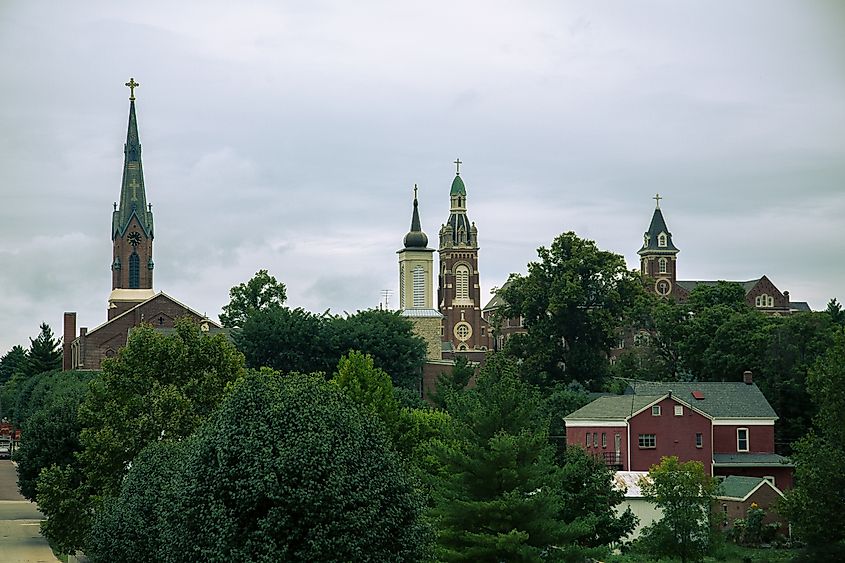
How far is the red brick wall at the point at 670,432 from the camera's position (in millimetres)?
72250

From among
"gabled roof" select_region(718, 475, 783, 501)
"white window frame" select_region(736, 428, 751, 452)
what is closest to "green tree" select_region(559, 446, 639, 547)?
"gabled roof" select_region(718, 475, 783, 501)

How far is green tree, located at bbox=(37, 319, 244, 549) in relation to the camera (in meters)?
46.1

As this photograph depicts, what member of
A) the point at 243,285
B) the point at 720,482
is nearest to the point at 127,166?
the point at 243,285

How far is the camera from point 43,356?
161750 mm

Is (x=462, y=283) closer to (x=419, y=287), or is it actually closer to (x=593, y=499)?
(x=419, y=287)

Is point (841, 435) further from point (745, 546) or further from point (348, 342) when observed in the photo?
point (348, 342)

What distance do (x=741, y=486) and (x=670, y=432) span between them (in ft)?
24.8

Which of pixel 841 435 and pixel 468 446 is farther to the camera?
pixel 841 435

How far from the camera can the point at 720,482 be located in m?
63.2

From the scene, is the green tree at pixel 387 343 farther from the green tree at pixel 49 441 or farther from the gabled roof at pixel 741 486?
the green tree at pixel 49 441

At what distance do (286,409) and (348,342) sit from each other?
70760 mm

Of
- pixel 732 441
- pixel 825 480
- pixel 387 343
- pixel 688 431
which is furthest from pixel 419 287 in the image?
pixel 825 480

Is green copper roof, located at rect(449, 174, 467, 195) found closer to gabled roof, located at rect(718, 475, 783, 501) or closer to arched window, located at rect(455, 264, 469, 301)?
arched window, located at rect(455, 264, 469, 301)

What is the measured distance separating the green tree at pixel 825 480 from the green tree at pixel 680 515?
876cm
